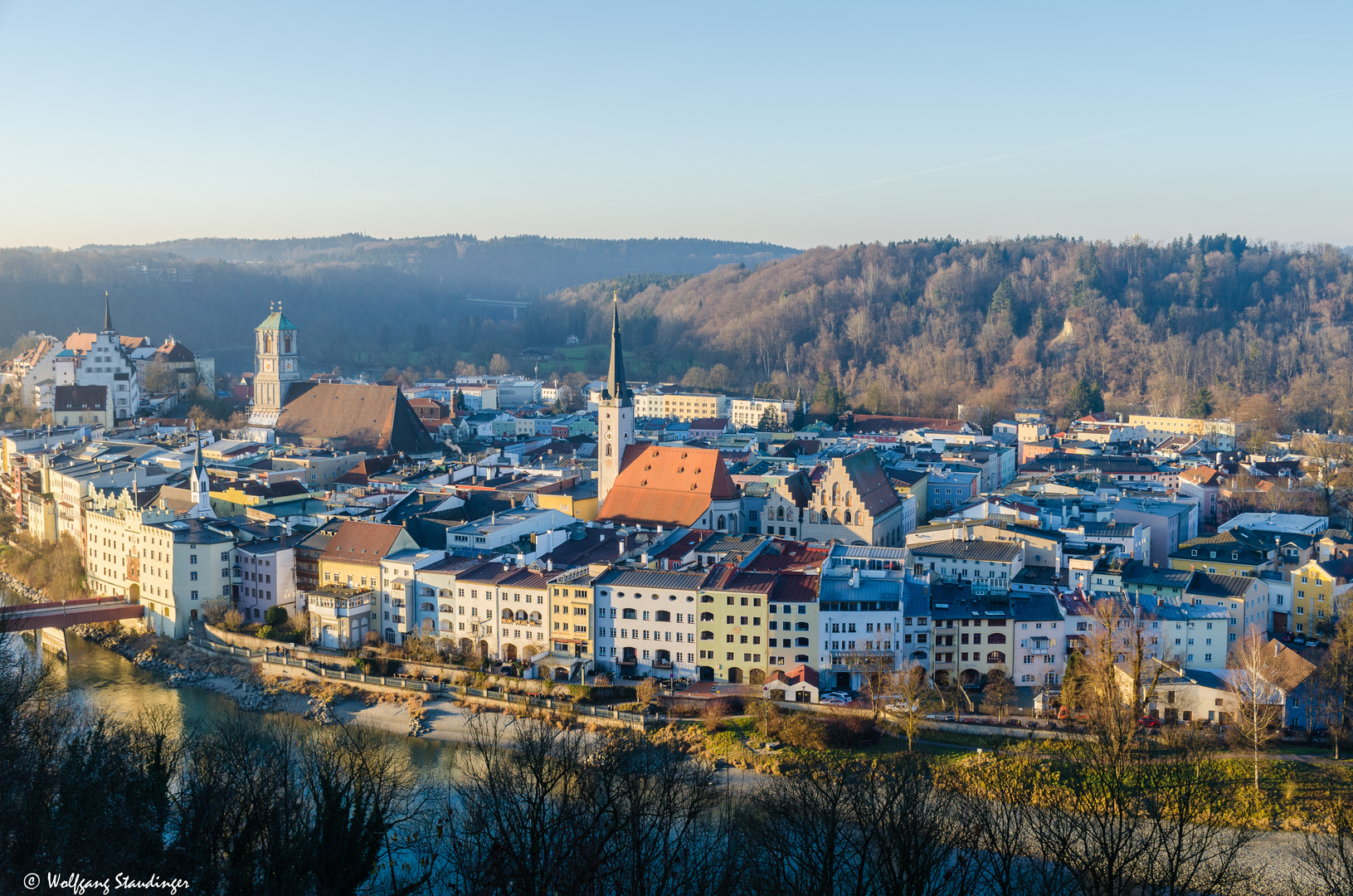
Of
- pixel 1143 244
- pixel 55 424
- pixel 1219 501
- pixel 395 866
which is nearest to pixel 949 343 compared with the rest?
pixel 1143 244

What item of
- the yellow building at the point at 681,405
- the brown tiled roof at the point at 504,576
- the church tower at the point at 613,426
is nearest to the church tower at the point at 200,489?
the brown tiled roof at the point at 504,576

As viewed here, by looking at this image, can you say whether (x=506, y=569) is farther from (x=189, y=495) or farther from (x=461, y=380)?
(x=461, y=380)

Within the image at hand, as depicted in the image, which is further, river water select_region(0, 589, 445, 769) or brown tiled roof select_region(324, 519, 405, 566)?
brown tiled roof select_region(324, 519, 405, 566)

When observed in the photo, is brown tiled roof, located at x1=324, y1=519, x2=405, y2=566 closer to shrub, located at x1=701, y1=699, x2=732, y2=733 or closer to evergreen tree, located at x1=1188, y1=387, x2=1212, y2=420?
shrub, located at x1=701, y1=699, x2=732, y2=733

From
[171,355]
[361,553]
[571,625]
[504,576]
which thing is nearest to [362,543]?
[361,553]

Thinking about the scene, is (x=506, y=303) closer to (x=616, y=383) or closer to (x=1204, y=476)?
(x=616, y=383)

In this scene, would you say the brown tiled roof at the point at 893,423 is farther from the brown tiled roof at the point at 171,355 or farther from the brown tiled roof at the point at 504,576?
the brown tiled roof at the point at 504,576

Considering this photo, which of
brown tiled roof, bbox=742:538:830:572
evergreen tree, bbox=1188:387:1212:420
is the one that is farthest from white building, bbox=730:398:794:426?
brown tiled roof, bbox=742:538:830:572
